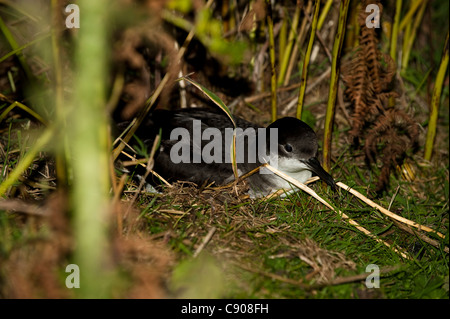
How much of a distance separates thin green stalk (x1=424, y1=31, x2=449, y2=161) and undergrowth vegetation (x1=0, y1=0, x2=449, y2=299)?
2cm

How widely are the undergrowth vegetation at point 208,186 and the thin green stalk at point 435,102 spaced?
0.8 inches

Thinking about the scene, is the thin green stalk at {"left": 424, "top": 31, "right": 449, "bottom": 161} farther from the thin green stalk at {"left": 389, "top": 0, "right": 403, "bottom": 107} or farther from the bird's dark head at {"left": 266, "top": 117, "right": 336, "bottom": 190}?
the bird's dark head at {"left": 266, "top": 117, "right": 336, "bottom": 190}

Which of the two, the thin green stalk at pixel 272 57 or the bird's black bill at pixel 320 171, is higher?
the thin green stalk at pixel 272 57

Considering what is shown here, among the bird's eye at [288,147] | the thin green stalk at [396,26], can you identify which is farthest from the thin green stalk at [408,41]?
the bird's eye at [288,147]

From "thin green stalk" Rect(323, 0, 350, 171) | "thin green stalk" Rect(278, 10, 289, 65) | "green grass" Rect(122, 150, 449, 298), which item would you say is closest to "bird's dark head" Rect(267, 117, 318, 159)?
"thin green stalk" Rect(323, 0, 350, 171)

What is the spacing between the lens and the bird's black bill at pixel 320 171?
10.6 feet

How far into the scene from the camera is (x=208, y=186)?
10.9 feet

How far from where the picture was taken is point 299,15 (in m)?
4.30

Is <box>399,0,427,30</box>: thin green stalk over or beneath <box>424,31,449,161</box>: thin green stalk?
over

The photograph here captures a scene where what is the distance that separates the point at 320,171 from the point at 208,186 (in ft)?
2.68

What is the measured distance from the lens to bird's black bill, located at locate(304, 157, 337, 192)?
3236 mm

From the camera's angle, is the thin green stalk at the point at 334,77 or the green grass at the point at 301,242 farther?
the thin green stalk at the point at 334,77

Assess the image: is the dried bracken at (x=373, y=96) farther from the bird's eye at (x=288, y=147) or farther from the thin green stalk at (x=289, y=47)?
Answer: the thin green stalk at (x=289, y=47)
